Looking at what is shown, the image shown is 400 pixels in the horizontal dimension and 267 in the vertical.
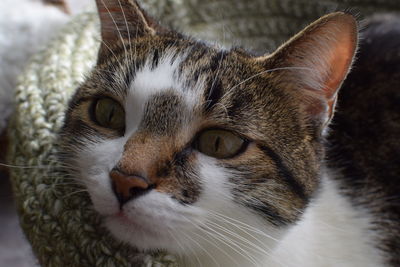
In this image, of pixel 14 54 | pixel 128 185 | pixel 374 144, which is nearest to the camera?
pixel 128 185

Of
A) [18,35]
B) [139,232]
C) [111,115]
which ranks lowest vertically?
[139,232]

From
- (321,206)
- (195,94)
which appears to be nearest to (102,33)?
(195,94)

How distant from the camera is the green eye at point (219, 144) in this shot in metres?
0.72

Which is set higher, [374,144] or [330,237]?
[374,144]

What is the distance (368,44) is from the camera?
48.9 inches

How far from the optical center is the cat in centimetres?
66

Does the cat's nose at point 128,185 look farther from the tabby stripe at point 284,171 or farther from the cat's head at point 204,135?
the tabby stripe at point 284,171

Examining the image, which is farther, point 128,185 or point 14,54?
point 14,54

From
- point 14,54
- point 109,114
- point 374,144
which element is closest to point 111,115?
point 109,114

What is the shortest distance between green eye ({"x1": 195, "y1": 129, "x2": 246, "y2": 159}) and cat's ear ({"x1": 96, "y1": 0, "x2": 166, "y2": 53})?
0.25 m

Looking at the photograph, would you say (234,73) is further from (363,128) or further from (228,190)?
(363,128)

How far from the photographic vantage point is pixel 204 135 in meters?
0.72

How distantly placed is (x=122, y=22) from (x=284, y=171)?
0.40 metres

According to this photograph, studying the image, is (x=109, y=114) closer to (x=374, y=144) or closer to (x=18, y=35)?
(x=374, y=144)
